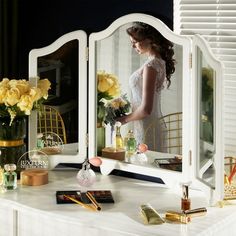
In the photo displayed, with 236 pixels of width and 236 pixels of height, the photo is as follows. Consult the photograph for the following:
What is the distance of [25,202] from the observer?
7.71 ft

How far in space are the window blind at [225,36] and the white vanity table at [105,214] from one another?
332mm

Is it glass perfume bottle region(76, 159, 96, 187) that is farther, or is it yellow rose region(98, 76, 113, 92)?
yellow rose region(98, 76, 113, 92)

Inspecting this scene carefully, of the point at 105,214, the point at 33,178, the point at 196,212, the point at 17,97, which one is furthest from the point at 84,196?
the point at 17,97

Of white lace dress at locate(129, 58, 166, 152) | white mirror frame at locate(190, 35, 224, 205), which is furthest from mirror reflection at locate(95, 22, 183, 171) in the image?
white mirror frame at locate(190, 35, 224, 205)

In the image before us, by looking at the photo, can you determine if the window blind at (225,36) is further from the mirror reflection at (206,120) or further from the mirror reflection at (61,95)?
the mirror reflection at (61,95)

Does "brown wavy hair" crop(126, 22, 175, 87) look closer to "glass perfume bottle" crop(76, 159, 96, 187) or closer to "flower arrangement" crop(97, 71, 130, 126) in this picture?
"flower arrangement" crop(97, 71, 130, 126)

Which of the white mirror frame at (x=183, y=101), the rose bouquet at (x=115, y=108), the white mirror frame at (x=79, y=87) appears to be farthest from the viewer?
the white mirror frame at (x=79, y=87)

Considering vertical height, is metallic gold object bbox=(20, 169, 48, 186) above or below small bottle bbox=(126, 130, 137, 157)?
below

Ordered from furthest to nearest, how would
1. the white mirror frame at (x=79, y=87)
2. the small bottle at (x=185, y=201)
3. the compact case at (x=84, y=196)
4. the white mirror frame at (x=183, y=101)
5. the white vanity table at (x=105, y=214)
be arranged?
the white mirror frame at (x=79, y=87)
the white mirror frame at (x=183, y=101)
the compact case at (x=84, y=196)
the small bottle at (x=185, y=201)
the white vanity table at (x=105, y=214)

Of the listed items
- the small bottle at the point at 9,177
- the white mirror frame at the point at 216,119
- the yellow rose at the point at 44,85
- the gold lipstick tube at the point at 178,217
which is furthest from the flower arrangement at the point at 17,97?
the gold lipstick tube at the point at 178,217

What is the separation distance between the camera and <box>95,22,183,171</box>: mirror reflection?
2.50 m

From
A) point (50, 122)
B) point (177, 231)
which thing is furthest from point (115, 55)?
point (177, 231)

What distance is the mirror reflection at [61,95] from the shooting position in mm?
2850

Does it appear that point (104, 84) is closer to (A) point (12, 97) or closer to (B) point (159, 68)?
(B) point (159, 68)
